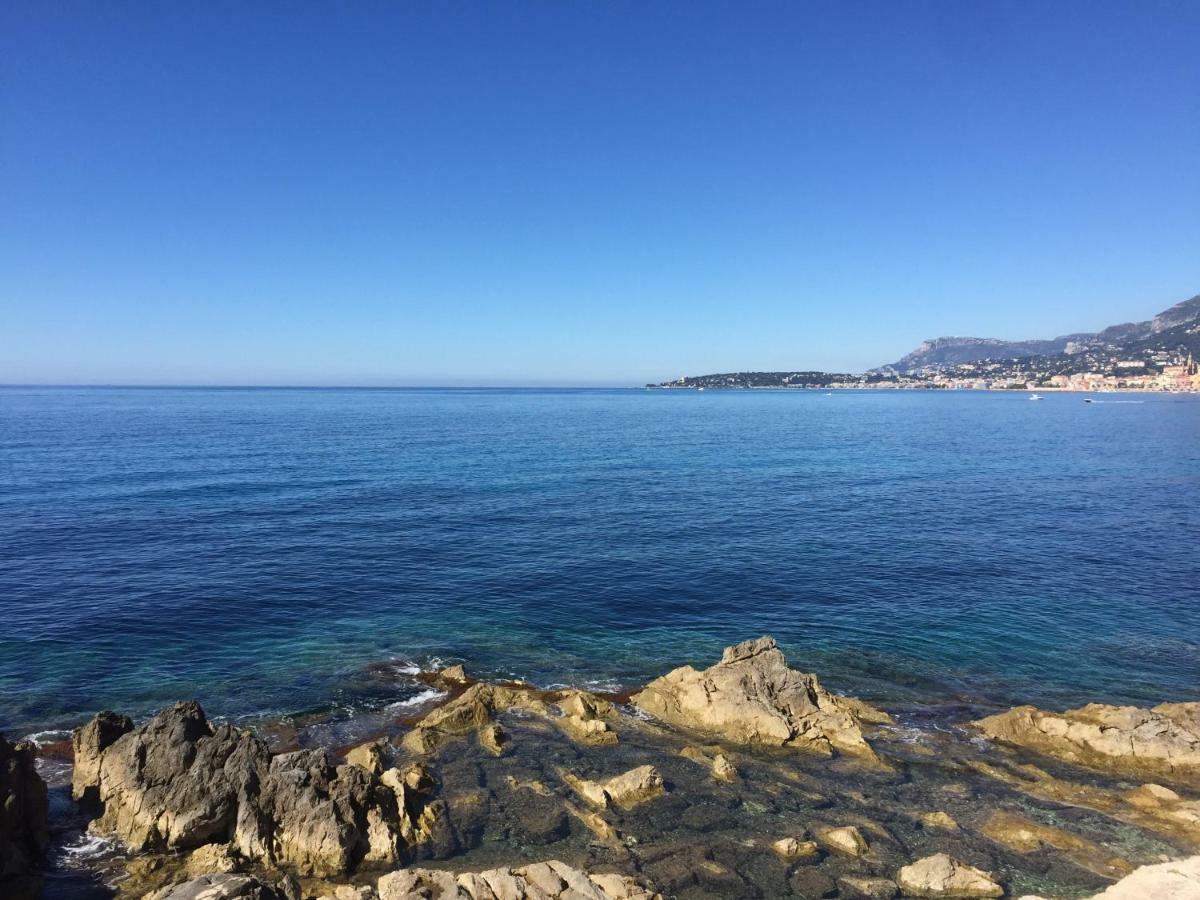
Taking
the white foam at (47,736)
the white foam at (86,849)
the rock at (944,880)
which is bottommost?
the rock at (944,880)

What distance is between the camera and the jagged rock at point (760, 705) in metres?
27.9

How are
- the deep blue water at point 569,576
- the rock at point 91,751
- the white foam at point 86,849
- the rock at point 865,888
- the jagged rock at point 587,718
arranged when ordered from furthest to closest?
the deep blue water at point 569,576 → the jagged rock at point 587,718 → the rock at point 91,751 → the white foam at point 86,849 → the rock at point 865,888

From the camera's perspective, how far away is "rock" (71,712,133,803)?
22.9 m

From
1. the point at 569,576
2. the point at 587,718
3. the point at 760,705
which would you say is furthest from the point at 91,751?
the point at 569,576

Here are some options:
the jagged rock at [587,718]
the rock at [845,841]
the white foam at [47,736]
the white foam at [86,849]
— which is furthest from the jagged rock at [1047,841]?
the white foam at [47,736]

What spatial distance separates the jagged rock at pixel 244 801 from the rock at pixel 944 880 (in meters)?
15.4

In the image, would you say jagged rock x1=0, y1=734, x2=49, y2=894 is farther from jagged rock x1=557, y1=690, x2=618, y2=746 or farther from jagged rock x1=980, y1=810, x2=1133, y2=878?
jagged rock x1=980, y1=810, x2=1133, y2=878

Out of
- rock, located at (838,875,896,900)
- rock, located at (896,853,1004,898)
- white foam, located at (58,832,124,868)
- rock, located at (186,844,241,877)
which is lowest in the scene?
rock, located at (838,875,896,900)

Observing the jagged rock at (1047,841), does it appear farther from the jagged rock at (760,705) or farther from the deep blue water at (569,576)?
the deep blue water at (569,576)

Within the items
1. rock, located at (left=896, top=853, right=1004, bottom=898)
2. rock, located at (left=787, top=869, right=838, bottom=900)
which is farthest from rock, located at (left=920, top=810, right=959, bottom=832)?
rock, located at (left=787, top=869, right=838, bottom=900)

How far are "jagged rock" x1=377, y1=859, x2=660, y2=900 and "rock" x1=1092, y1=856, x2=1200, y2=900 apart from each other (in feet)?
40.9

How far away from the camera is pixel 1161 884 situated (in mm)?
16984

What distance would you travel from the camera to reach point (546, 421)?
19938cm

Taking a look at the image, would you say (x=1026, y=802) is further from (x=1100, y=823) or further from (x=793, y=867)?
(x=793, y=867)
